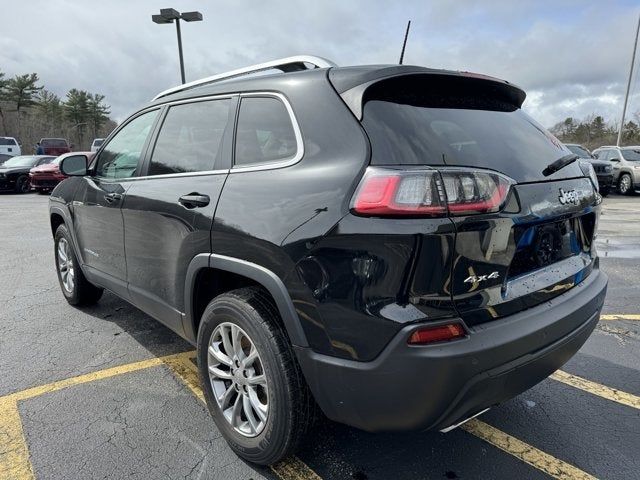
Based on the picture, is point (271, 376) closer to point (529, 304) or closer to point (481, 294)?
point (481, 294)

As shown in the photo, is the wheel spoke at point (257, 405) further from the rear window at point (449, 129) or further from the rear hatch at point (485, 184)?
the rear window at point (449, 129)

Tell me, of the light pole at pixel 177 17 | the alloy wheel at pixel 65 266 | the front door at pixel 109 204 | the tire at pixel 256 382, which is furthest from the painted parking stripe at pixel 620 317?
the light pole at pixel 177 17

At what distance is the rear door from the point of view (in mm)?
2477

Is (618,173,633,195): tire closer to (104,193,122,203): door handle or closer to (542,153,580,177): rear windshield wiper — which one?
(542,153,580,177): rear windshield wiper

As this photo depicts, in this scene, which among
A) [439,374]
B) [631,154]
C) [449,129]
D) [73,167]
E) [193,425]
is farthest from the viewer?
[631,154]

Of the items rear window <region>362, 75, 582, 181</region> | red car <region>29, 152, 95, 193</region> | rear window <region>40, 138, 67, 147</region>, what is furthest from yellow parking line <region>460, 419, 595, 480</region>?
rear window <region>40, 138, 67, 147</region>

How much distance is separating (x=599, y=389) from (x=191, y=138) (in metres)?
2.94

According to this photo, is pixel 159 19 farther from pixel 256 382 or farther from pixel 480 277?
pixel 480 277

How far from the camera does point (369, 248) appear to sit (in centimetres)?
172

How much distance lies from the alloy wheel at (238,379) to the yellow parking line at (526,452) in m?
1.16

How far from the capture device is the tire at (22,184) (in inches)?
682

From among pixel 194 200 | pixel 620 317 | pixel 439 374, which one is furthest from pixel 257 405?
pixel 620 317

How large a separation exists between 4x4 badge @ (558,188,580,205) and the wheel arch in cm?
131

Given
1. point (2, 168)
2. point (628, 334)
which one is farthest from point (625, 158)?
point (2, 168)
